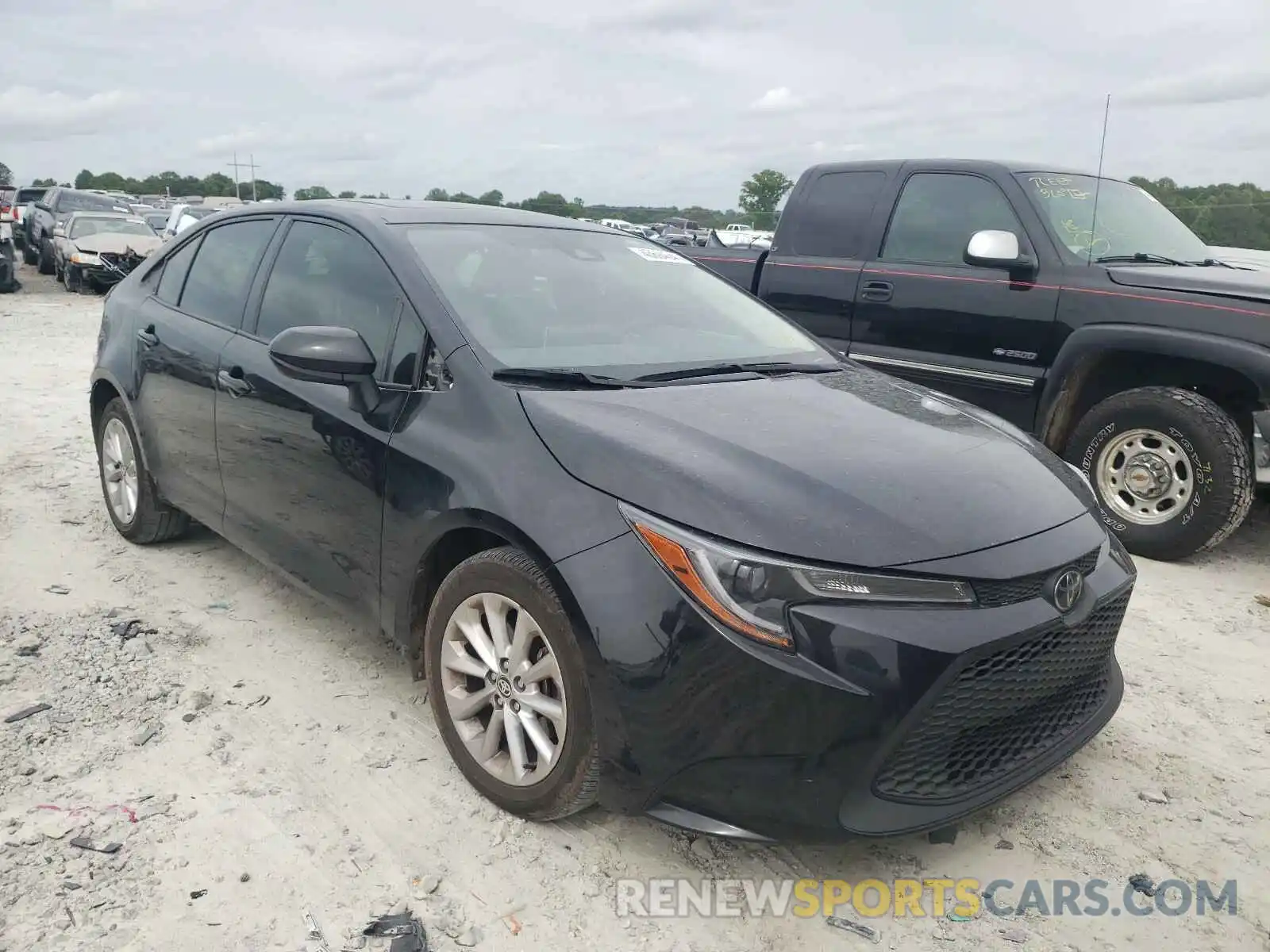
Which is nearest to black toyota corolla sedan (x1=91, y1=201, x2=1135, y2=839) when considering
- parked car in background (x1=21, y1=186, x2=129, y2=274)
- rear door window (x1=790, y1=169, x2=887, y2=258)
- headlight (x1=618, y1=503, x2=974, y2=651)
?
headlight (x1=618, y1=503, x2=974, y2=651)

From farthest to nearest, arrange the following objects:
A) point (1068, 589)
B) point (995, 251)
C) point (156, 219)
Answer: point (156, 219), point (995, 251), point (1068, 589)

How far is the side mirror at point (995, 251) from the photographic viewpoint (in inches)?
204

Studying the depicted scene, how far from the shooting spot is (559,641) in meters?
2.41

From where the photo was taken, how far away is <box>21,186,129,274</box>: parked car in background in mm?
20828

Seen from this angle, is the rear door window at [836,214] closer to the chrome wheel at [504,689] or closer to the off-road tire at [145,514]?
the off-road tire at [145,514]

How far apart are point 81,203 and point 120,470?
21119 millimetres

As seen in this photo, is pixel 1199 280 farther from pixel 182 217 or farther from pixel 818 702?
pixel 182 217

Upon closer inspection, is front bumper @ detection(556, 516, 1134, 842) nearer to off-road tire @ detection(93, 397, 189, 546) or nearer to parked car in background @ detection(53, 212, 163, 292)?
off-road tire @ detection(93, 397, 189, 546)

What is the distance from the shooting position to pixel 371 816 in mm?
2721

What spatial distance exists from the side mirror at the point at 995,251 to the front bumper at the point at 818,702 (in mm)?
3195

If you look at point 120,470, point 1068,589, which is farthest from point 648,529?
point 120,470

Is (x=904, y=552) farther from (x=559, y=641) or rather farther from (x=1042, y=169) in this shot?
(x=1042, y=169)

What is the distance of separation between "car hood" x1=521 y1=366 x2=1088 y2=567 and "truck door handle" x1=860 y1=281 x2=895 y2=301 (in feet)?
9.98

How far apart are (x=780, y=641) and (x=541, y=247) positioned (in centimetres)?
198
